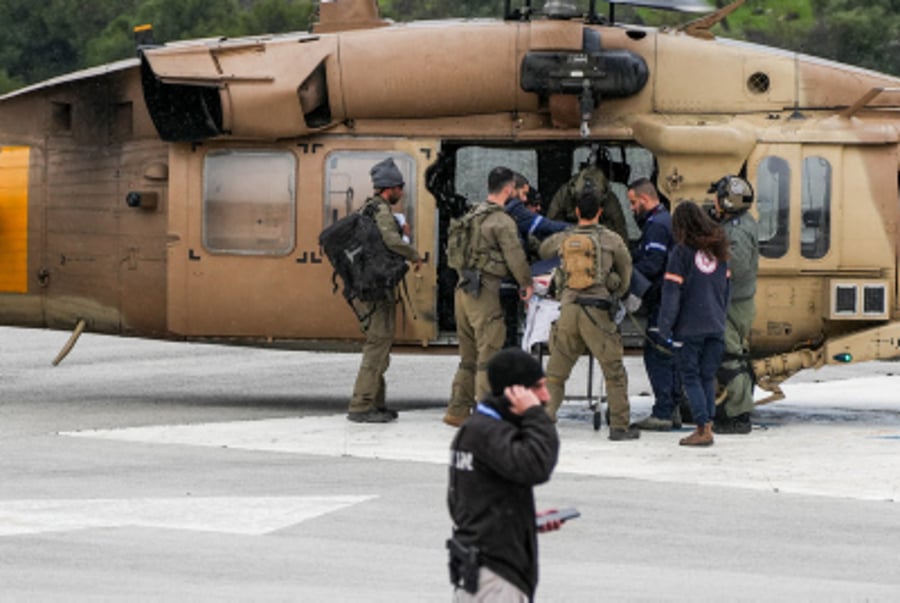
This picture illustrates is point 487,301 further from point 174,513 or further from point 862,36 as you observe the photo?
point 862,36

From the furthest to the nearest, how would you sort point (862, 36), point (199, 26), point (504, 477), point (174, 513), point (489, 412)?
point (862, 36) < point (199, 26) < point (174, 513) < point (489, 412) < point (504, 477)

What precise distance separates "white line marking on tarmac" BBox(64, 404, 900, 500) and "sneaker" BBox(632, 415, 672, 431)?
0.18 meters

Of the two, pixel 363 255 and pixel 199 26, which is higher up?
pixel 199 26

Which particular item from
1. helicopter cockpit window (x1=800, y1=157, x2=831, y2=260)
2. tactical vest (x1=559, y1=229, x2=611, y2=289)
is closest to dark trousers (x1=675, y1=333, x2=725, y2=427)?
tactical vest (x1=559, y1=229, x2=611, y2=289)

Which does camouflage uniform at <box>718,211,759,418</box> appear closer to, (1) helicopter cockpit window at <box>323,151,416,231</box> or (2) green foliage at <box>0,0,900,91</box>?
(1) helicopter cockpit window at <box>323,151,416,231</box>

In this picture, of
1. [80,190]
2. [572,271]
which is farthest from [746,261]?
[80,190]

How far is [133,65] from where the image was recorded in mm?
15383

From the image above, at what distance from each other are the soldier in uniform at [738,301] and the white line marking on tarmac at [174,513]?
4.05 metres

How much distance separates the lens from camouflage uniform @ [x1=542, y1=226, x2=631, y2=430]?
13.4 meters

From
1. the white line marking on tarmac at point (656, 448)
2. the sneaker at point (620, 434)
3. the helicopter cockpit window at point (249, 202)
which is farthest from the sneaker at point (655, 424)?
the helicopter cockpit window at point (249, 202)

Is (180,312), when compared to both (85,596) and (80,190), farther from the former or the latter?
(85,596)

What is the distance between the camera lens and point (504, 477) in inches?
266

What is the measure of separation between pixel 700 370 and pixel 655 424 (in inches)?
40.4

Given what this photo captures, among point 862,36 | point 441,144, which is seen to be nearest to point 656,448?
point 441,144
